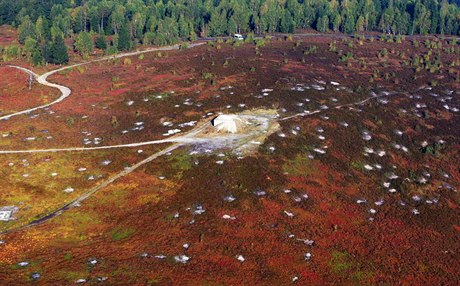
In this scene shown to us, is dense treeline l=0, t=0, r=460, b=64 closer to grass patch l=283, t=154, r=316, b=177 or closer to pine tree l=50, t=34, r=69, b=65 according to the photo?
pine tree l=50, t=34, r=69, b=65

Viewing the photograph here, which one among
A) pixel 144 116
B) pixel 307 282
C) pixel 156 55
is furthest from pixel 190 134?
pixel 156 55

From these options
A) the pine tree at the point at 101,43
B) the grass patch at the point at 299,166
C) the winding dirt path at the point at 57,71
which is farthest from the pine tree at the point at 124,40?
the grass patch at the point at 299,166

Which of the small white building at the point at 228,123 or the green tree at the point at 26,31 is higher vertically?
the green tree at the point at 26,31

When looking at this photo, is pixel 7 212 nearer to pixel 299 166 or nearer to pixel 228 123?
pixel 228 123

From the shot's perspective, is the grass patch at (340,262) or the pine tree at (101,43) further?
the pine tree at (101,43)

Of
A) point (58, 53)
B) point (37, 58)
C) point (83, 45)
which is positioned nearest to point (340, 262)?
point (58, 53)

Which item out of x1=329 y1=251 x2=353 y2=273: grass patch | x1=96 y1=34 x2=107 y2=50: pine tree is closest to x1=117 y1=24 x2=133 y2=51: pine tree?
x1=96 y1=34 x2=107 y2=50: pine tree

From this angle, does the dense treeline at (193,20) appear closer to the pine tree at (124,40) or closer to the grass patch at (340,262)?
the pine tree at (124,40)
